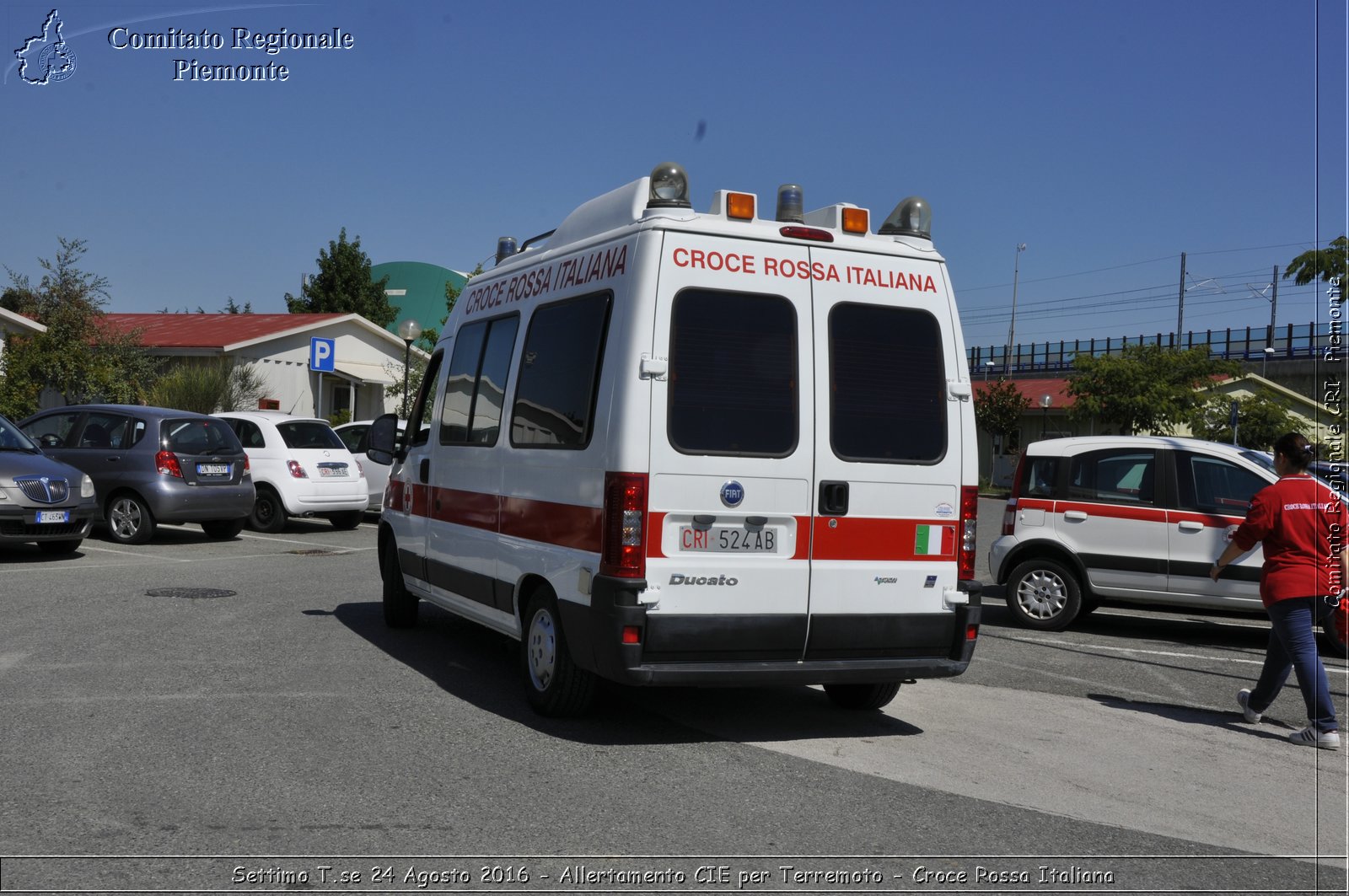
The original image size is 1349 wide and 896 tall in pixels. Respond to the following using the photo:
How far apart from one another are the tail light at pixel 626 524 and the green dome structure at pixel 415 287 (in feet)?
166

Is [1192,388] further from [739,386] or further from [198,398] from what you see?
[739,386]

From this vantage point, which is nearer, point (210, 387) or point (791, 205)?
point (791, 205)

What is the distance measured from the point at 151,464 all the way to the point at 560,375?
33.5 feet

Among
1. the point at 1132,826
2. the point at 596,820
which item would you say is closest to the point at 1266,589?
the point at 1132,826

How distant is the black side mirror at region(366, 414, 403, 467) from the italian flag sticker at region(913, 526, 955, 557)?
4399 millimetres

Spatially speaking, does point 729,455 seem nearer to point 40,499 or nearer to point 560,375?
point 560,375

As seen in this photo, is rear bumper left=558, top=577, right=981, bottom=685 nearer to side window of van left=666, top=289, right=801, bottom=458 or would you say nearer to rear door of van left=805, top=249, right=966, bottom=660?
rear door of van left=805, top=249, right=966, bottom=660

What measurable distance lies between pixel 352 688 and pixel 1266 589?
17.6 ft

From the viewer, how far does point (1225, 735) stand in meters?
7.41

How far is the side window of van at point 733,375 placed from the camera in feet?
20.3

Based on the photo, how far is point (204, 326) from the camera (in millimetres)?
39312

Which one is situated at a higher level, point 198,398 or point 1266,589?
point 198,398

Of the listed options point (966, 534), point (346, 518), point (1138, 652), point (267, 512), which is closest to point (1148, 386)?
point (346, 518)

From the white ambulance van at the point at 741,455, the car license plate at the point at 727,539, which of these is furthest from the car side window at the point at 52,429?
the car license plate at the point at 727,539
